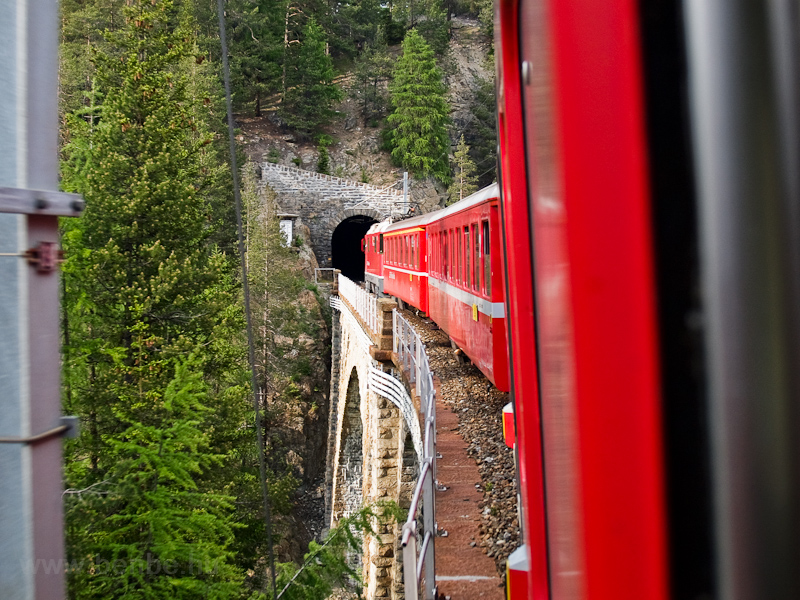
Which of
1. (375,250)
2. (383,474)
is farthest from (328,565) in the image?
(375,250)

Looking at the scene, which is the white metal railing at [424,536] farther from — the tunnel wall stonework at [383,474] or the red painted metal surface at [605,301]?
the tunnel wall stonework at [383,474]

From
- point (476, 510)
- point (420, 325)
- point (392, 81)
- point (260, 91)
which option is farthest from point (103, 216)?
point (392, 81)

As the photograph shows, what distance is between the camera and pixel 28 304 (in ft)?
6.98

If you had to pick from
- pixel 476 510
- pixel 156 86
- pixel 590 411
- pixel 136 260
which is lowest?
pixel 476 510

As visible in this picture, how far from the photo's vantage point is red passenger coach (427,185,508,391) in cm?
726

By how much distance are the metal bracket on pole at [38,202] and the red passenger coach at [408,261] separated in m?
10.6

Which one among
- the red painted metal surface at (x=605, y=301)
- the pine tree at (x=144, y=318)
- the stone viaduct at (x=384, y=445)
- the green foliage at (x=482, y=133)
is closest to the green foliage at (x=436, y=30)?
the green foliage at (x=482, y=133)

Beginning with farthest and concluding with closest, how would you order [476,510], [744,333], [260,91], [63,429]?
[260,91], [476,510], [63,429], [744,333]

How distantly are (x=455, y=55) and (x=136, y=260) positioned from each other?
1972 inches

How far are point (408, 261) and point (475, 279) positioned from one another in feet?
25.4

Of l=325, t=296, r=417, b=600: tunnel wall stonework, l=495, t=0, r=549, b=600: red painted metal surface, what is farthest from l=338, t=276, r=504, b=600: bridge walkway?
l=325, t=296, r=417, b=600: tunnel wall stonework

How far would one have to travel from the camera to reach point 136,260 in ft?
47.4

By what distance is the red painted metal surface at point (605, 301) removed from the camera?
38.3 inches

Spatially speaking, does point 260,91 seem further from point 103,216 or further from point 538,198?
point 538,198
